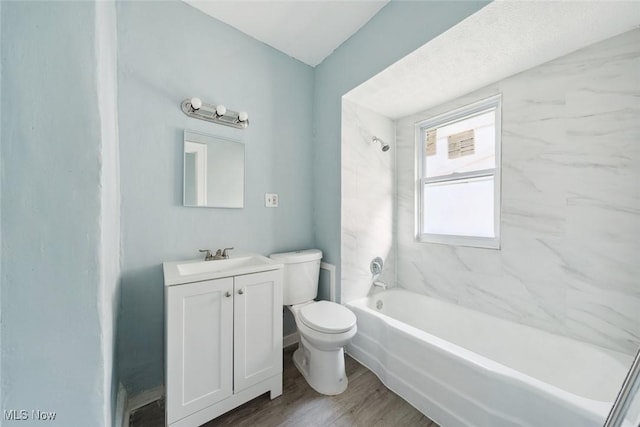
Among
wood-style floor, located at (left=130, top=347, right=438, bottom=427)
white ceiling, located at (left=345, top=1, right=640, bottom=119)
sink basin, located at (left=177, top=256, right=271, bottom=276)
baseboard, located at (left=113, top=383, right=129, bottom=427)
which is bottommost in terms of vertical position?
wood-style floor, located at (left=130, top=347, right=438, bottom=427)

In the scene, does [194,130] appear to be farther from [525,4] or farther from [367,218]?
[525,4]

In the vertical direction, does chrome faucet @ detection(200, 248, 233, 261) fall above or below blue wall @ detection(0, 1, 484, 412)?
below

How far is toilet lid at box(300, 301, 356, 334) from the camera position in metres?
1.40

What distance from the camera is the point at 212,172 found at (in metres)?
1.61

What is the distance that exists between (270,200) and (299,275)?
66 centimetres

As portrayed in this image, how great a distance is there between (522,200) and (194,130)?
7.66 feet

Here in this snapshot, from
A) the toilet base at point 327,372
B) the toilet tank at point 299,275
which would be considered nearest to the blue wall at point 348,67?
the toilet tank at point 299,275

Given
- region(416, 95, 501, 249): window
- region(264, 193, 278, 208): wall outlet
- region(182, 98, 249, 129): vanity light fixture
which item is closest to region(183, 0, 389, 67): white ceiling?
region(182, 98, 249, 129): vanity light fixture

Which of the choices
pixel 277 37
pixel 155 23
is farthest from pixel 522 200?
pixel 155 23

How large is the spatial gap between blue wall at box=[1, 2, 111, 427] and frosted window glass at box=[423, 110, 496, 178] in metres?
2.26

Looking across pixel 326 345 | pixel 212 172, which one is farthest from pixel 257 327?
pixel 212 172

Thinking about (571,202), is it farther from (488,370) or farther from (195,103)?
(195,103)

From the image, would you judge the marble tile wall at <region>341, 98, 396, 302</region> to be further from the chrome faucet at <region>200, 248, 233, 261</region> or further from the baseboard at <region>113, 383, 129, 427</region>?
the baseboard at <region>113, 383, 129, 427</region>

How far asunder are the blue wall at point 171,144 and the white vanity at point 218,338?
251mm
